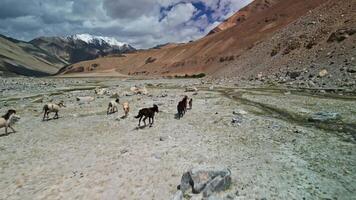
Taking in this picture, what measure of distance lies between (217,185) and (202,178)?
1.78ft

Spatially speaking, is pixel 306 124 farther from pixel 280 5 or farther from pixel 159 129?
pixel 280 5

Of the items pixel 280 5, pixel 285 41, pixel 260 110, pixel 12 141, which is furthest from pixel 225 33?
pixel 12 141

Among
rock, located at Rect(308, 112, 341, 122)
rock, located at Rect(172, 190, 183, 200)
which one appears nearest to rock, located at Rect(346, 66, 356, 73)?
rock, located at Rect(308, 112, 341, 122)

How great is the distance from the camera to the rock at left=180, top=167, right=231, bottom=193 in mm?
11359

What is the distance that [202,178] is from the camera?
11.5 meters

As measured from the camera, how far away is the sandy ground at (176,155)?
11.9 metres

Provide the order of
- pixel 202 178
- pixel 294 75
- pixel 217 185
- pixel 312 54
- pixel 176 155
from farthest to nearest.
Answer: pixel 312 54 → pixel 294 75 → pixel 176 155 → pixel 202 178 → pixel 217 185

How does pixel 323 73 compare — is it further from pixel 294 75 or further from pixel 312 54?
pixel 312 54

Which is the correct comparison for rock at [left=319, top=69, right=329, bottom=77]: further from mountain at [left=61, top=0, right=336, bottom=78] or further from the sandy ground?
the sandy ground

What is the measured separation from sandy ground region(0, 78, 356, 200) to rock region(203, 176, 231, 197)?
1.18 feet

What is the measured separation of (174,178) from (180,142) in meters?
4.79

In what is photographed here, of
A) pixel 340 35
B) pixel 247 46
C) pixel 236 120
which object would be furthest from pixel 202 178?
pixel 247 46

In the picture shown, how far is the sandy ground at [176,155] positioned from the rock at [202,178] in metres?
0.52

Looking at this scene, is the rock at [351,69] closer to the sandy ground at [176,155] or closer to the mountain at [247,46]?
the mountain at [247,46]
